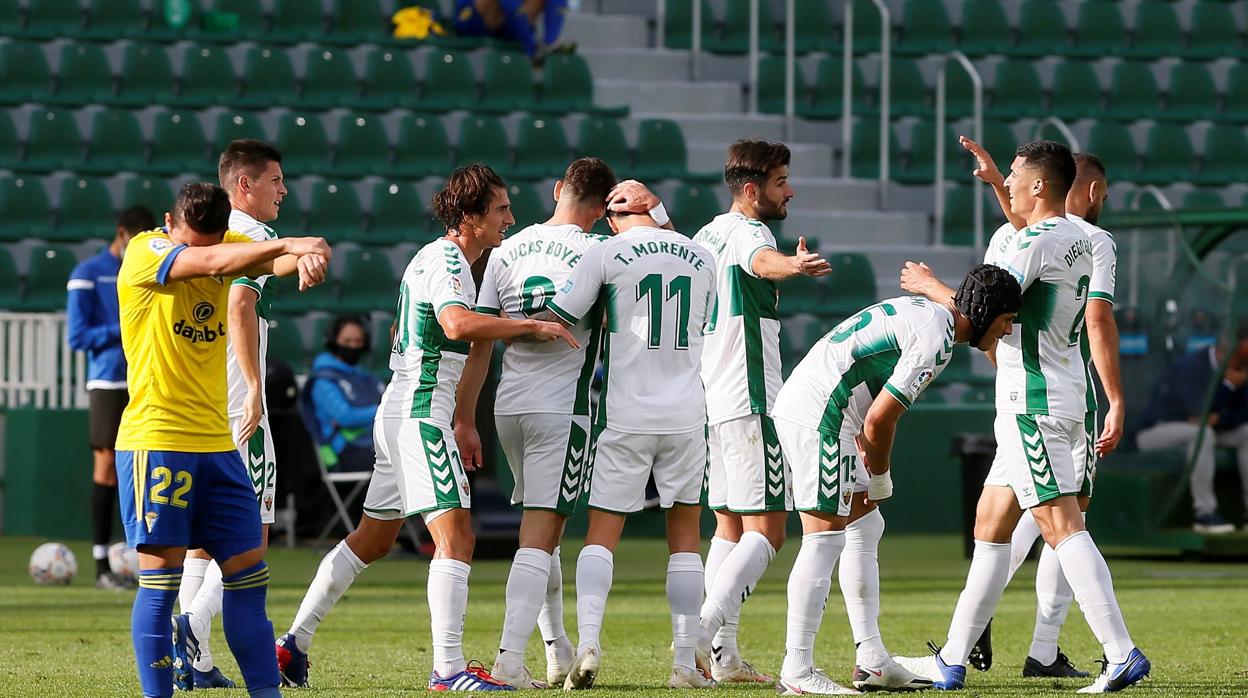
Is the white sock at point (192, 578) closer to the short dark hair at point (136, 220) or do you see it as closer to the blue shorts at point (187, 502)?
the blue shorts at point (187, 502)

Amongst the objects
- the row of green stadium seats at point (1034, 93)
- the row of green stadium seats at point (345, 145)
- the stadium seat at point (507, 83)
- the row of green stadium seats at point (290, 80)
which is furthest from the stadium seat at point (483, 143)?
the row of green stadium seats at point (1034, 93)

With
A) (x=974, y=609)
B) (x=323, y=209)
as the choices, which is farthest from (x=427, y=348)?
(x=323, y=209)

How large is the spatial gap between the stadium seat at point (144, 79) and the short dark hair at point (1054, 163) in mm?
11993

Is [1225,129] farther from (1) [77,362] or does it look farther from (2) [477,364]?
(2) [477,364]

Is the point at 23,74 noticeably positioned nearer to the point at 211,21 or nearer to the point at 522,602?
the point at 211,21

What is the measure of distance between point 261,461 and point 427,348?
855 millimetres

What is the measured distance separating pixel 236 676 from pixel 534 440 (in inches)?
61.7

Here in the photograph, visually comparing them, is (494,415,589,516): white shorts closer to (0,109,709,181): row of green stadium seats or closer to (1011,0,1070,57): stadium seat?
(0,109,709,181): row of green stadium seats

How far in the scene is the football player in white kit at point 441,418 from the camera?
6.43 m

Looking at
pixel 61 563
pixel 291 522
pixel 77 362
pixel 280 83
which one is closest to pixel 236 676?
pixel 61 563

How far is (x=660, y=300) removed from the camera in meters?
6.63

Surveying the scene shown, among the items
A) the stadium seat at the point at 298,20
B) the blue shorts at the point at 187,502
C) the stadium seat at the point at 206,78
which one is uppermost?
the stadium seat at the point at 298,20

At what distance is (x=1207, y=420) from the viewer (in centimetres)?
1279

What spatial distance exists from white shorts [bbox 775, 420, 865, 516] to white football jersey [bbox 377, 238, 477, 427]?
124 cm
